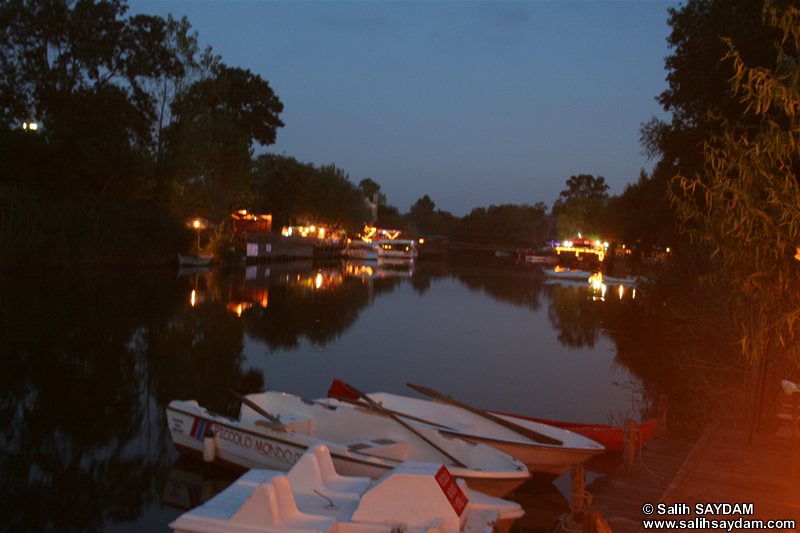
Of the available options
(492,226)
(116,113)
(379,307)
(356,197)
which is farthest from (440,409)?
(492,226)

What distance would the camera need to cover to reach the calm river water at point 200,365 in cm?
884

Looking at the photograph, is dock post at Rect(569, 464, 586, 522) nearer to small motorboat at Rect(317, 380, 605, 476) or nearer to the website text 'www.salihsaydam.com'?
the website text 'www.salihsaydam.com'

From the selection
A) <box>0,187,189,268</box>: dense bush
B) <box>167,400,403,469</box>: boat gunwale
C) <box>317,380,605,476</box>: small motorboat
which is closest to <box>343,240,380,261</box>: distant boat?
<box>0,187,189,268</box>: dense bush

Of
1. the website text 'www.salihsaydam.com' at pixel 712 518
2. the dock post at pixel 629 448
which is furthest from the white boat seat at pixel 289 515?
the dock post at pixel 629 448

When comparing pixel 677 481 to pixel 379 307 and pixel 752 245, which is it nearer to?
pixel 752 245

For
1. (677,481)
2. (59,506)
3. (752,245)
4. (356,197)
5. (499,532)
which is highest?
(356,197)

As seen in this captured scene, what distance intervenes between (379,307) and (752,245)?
25474mm

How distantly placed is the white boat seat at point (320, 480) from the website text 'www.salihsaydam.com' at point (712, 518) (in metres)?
2.59

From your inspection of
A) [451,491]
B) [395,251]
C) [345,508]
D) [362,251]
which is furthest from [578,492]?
[395,251]

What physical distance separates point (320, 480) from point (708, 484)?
375 centimetres

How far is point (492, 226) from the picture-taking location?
146375 mm

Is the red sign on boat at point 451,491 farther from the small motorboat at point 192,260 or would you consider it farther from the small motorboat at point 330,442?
the small motorboat at point 192,260

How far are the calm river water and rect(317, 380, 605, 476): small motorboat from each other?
0.59 metres

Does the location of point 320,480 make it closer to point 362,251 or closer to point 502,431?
point 502,431
